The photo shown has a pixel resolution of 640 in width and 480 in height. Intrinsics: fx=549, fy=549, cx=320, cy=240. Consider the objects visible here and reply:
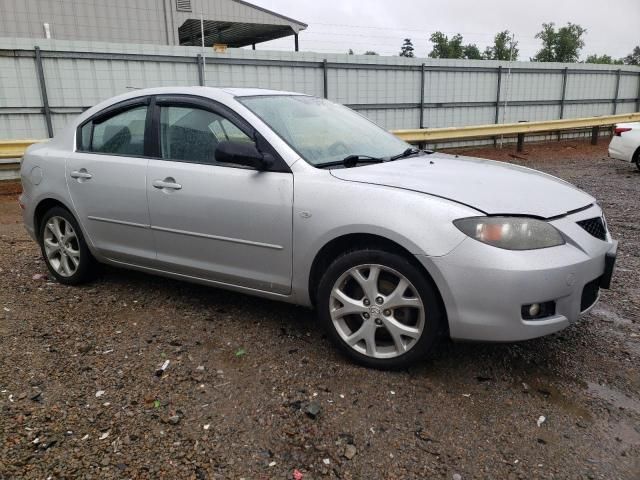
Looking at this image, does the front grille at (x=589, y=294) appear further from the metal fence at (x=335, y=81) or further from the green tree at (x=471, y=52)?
the green tree at (x=471, y=52)

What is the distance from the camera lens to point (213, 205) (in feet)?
11.8

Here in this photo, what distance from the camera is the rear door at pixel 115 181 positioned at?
13.3 ft

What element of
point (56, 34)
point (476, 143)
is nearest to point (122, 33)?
point (56, 34)

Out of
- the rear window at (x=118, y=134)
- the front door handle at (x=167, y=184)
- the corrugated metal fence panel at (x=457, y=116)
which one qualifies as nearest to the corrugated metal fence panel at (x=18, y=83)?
the rear window at (x=118, y=134)

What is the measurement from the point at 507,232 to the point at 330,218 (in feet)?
3.17

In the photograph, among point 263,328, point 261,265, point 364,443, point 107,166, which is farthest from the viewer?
point 107,166

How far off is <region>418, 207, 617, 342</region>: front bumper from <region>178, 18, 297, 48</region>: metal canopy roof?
68.7ft

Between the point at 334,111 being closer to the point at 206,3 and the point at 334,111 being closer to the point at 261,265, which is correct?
the point at 261,265

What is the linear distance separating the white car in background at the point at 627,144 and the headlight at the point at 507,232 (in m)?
10.3

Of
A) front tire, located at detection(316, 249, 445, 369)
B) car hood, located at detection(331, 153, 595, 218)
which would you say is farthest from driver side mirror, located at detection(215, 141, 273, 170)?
Answer: front tire, located at detection(316, 249, 445, 369)

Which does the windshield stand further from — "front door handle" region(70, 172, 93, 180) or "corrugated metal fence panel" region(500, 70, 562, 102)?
"corrugated metal fence panel" region(500, 70, 562, 102)

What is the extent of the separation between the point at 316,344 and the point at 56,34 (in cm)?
1836

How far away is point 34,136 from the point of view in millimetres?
10719

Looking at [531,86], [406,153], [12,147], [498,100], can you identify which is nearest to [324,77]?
[498,100]
